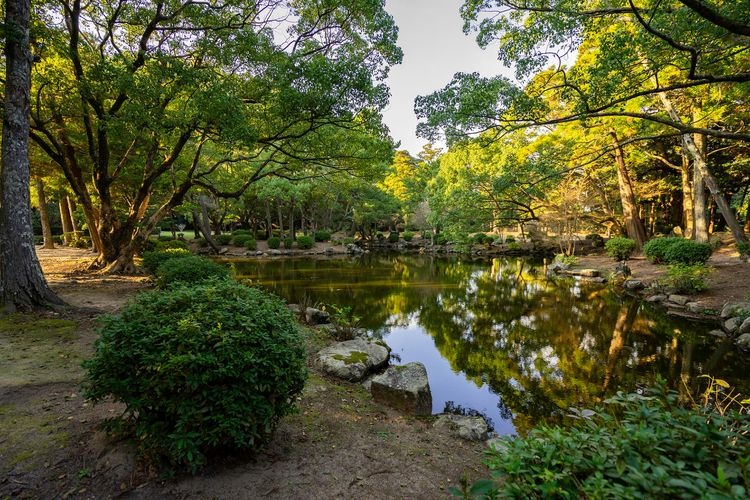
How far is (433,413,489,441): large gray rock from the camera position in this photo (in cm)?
353

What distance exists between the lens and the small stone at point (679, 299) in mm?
9169

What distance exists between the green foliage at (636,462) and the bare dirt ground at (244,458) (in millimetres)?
1373

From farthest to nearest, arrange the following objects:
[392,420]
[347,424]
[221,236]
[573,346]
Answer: [221,236] < [573,346] < [392,420] < [347,424]

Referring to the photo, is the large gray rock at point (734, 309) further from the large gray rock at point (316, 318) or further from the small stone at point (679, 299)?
the large gray rock at point (316, 318)

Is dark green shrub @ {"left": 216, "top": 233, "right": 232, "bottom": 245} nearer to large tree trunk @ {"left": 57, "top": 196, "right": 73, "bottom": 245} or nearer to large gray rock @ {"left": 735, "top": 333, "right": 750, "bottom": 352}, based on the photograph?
large tree trunk @ {"left": 57, "top": 196, "right": 73, "bottom": 245}

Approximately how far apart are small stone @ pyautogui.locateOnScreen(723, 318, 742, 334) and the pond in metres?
0.38

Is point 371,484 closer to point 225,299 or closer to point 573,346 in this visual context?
point 225,299

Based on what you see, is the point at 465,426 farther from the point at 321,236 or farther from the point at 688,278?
the point at 321,236

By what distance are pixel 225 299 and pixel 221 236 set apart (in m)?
26.0

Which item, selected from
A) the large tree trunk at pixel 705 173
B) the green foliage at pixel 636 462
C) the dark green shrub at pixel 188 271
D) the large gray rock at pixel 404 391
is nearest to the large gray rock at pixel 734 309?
the large tree trunk at pixel 705 173

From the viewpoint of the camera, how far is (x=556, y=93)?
753 centimetres

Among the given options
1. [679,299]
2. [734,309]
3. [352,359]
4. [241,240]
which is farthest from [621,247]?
[241,240]

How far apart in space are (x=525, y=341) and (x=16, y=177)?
9629 millimetres

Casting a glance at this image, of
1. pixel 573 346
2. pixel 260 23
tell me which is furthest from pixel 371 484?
pixel 260 23
